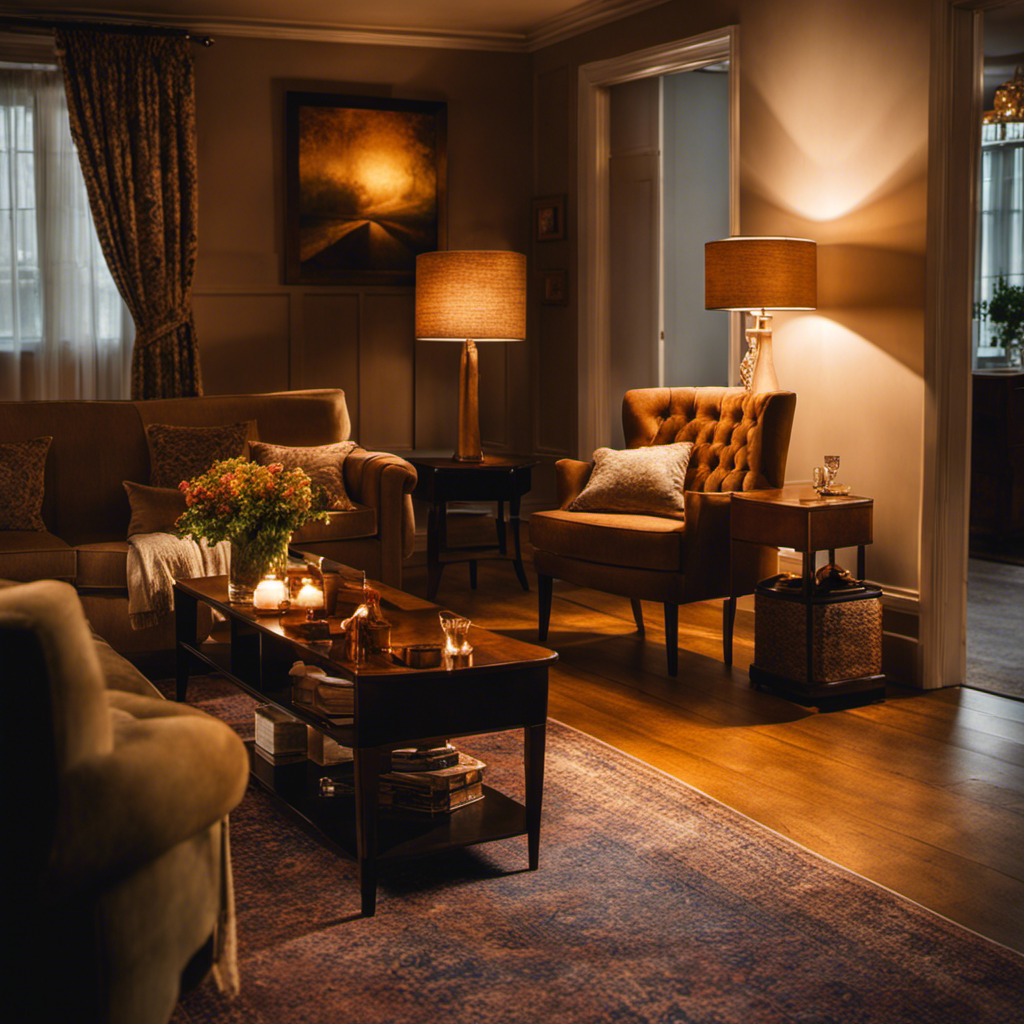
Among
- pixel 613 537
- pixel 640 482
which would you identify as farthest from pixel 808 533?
pixel 640 482

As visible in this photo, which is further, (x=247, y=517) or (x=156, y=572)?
(x=156, y=572)

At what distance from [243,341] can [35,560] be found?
2485 millimetres

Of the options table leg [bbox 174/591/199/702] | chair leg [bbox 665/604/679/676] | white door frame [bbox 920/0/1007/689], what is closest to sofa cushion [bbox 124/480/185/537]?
table leg [bbox 174/591/199/702]

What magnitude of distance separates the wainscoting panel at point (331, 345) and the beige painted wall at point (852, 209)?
92.0 inches

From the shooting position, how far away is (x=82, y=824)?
149 cm

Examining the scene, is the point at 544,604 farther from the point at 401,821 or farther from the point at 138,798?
the point at 138,798

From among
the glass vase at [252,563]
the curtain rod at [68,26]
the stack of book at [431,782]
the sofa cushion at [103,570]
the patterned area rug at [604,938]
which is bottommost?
the patterned area rug at [604,938]

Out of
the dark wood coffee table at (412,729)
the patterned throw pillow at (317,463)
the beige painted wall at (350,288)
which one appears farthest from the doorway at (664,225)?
the dark wood coffee table at (412,729)

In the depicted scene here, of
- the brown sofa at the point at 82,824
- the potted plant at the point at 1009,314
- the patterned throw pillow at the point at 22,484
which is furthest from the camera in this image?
the potted plant at the point at 1009,314

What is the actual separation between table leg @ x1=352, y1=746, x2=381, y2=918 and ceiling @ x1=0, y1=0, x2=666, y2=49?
4264 millimetres

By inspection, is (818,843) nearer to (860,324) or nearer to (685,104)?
(860,324)

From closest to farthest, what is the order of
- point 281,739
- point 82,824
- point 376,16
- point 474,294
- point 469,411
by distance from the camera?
point 82,824, point 281,739, point 474,294, point 469,411, point 376,16

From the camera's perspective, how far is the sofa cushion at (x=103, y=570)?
399 centimetres

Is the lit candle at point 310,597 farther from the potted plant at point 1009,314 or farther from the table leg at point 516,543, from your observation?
the potted plant at point 1009,314
